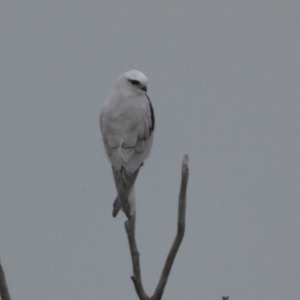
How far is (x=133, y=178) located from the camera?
Answer: 8781 mm

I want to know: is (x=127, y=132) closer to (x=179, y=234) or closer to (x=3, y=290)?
(x=179, y=234)

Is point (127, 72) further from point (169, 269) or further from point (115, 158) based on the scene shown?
point (169, 269)

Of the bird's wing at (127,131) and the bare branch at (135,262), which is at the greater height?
the bird's wing at (127,131)

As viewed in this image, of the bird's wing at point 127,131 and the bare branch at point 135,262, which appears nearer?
the bare branch at point 135,262

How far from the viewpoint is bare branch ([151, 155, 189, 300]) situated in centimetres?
705

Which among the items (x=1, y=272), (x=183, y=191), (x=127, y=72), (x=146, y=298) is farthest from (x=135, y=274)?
(x=127, y=72)

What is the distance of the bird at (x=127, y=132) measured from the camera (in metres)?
8.85

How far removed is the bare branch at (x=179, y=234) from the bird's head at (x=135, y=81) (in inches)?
101

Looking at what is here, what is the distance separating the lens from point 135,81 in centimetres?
959

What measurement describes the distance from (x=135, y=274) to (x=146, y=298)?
0.21 meters

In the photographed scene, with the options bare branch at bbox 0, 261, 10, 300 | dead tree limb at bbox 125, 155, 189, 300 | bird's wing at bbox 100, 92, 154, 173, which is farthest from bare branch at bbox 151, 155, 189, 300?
bird's wing at bbox 100, 92, 154, 173

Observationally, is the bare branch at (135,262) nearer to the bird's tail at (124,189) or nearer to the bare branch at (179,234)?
the bare branch at (179,234)

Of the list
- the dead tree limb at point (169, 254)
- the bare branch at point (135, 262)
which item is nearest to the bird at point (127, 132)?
the bare branch at point (135, 262)

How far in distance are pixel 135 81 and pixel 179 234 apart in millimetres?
2842
